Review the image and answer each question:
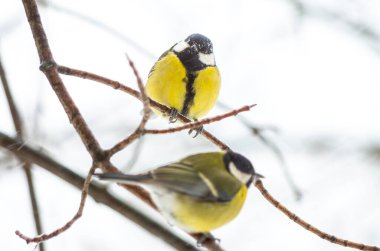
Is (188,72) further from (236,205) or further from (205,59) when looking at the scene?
(236,205)

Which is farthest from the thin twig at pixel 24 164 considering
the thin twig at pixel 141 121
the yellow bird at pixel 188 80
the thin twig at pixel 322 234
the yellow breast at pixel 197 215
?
the yellow bird at pixel 188 80

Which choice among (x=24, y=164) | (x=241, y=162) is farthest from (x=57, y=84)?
(x=241, y=162)

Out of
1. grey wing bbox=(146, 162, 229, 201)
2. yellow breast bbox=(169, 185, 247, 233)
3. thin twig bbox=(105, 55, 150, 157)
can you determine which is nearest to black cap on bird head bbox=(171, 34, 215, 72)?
grey wing bbox=(146, 162, 229, 201)

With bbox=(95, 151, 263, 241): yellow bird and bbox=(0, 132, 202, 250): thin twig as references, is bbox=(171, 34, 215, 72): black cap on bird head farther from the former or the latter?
bbox=(0, 132, 202, 250): thin twig

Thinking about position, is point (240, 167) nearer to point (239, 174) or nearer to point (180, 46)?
point (239, 174)

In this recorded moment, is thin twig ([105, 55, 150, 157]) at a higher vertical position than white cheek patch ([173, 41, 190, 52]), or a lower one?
lower

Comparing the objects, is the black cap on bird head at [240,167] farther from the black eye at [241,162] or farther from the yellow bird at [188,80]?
the yellow bird at [188,80]
